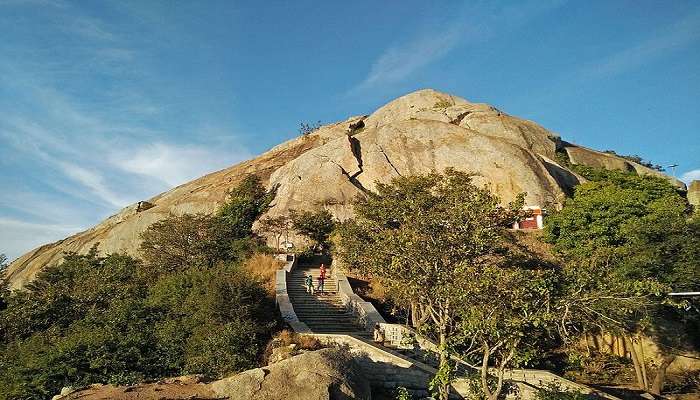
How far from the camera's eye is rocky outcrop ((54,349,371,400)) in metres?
9.78

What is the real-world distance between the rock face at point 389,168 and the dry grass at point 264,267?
9081mm

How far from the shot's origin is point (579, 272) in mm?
11000

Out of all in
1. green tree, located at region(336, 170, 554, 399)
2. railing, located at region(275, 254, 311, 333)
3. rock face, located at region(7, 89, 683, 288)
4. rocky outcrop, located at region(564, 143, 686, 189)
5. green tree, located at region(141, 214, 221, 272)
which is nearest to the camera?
green tree, located at region(336, 170, 554, 399)

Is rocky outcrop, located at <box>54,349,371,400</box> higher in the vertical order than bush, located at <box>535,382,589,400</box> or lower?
higher

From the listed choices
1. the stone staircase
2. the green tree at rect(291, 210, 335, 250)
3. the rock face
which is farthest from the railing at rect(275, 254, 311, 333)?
the rock face

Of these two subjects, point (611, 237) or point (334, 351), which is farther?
point (611, 237)

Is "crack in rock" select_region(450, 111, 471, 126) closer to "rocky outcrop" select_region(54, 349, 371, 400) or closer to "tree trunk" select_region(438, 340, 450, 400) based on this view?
"tree trunk" select_region(438, 340, 450, 400)

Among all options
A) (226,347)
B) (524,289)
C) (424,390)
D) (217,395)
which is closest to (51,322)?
(226,347)

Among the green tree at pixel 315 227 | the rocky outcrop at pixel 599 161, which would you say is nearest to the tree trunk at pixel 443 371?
the green tree at pixel 315 227

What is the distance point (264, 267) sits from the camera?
2681 centimetres

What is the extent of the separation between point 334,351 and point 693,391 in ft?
54.4

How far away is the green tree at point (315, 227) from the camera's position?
3403 cm

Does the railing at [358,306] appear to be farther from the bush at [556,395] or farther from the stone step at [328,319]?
the bush at [556,395]

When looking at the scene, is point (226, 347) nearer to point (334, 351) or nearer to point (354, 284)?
point (334, 351)
